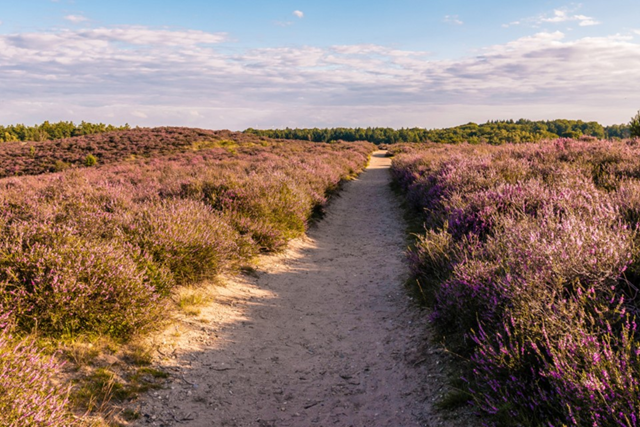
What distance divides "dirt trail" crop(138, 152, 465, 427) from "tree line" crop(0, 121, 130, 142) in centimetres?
7834

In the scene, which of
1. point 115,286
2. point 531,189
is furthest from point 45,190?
point 531,189

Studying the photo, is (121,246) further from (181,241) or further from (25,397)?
(25,397)

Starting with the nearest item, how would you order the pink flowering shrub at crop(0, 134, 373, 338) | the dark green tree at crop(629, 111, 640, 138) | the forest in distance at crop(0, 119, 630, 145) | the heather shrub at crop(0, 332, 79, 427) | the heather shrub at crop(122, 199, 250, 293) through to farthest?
the heather shrub at crop(0, 332, 79, 427) < the pink flowering shrub at crop(0, 134, 373, 338) < the heather shrub at crop(122, 199, 250, 293) < the dark green tree at crop(629, 111, 640, 138) < the forest in distance at crop(0, 119, 630, 145)

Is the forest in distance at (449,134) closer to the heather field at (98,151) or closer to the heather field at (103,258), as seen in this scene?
the heather field at (98,151)

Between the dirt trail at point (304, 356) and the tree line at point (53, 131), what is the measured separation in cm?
7834

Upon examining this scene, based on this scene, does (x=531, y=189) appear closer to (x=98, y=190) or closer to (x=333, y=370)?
(x=333, y=370)

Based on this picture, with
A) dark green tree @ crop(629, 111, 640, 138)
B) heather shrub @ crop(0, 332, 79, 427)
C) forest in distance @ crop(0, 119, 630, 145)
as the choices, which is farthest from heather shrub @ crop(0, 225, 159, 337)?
forest in distance @ crop(0, 119, 630, 145)

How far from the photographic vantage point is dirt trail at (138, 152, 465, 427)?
12.3 ft

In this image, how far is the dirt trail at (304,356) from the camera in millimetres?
3740

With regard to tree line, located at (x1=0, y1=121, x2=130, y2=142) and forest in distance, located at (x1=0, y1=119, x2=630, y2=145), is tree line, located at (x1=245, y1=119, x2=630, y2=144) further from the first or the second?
tree line, located at (x1=0, y1=121, x2=130, y2=142)

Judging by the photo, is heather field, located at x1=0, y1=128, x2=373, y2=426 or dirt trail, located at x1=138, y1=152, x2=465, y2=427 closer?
heather field, located at x1=0, y1=128, x2=373, y2=426

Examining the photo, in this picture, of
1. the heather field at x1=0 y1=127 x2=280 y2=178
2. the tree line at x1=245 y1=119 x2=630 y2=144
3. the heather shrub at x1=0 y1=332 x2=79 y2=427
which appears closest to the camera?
the heather shrub at x1=0 y1=332 x2=79 y2=427

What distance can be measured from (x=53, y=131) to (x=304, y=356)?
→ 9148 centimetres

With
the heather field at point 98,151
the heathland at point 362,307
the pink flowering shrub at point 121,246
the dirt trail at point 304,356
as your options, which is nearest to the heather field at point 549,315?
the heathland at point 362,307
